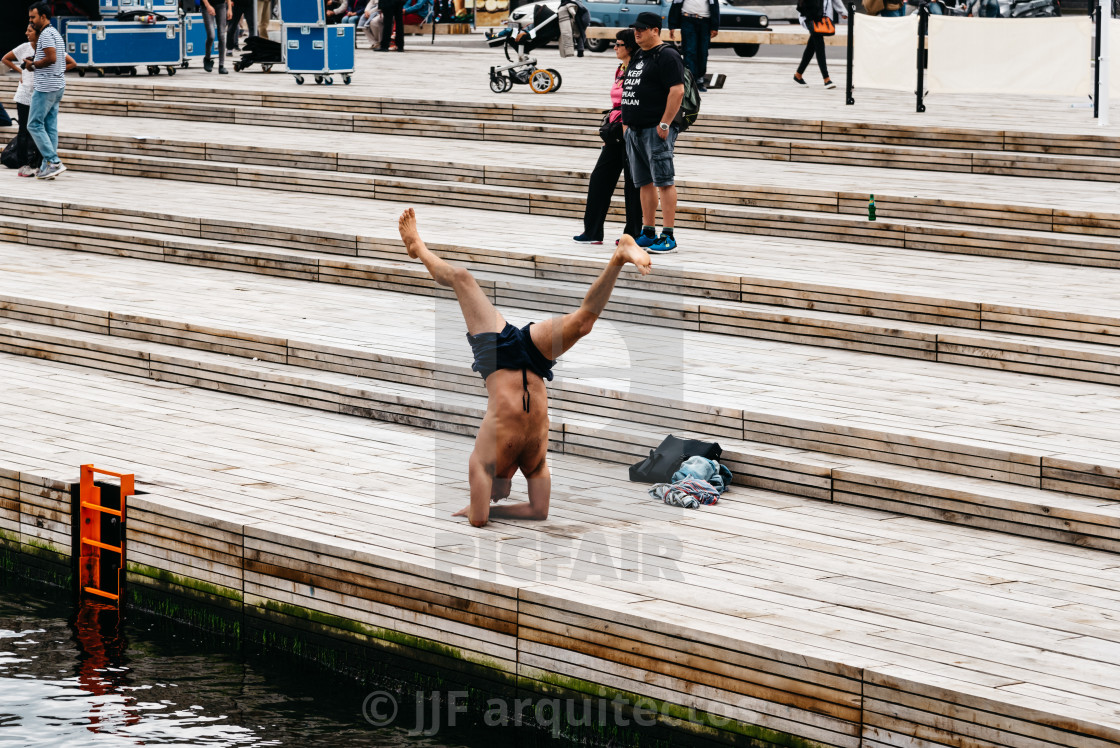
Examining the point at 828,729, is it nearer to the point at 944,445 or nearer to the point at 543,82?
the point at 944,445

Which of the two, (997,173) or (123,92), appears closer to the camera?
(997,173)

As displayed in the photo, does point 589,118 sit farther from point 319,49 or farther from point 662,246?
point 319,49

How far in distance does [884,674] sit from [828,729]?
1.04 ft

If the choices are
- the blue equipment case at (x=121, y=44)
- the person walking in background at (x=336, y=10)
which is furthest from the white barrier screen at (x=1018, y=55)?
the person walking in background at (x=336, y=10)

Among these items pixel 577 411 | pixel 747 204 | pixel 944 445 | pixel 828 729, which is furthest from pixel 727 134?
pixel 828 729

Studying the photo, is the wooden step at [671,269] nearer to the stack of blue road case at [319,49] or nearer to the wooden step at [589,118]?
the wooden step at [589,118]

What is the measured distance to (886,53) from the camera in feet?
50.5

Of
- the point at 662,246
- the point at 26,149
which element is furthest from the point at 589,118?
the point at 26,149

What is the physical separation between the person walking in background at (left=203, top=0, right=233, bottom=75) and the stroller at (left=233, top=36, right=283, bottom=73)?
10.9 inches

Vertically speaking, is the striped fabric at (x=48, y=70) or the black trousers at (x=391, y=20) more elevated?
the black trousers at (x=391, y=20)

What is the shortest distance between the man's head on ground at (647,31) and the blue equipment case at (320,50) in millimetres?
9563

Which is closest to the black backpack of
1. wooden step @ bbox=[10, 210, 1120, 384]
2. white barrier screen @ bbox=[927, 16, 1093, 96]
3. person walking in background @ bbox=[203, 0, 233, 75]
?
wooden step @ bbox=[10, 210, 1120, 384]

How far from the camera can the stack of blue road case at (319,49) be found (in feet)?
63.7

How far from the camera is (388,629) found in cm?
647
